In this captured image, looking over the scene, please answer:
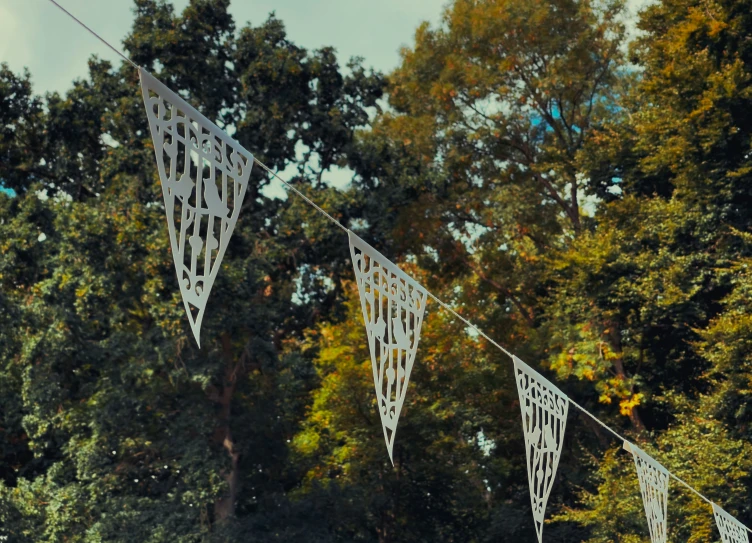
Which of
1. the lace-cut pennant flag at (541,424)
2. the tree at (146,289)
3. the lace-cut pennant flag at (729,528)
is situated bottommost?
the lace-cut pennant flag at (729,528)

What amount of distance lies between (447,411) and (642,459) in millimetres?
8764

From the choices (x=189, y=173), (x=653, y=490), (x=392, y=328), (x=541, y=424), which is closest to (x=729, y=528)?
(x=653, y=490)

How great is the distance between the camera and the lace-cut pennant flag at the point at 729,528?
6.35 m

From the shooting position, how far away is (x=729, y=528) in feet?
21.9

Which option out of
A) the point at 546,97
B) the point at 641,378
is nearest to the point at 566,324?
the point at 641,378

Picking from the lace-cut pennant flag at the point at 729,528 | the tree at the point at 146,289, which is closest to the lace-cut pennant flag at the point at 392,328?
the lace-cut pennant flag at the point at 729,528

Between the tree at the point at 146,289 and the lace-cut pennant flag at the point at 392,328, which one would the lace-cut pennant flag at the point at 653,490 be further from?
the tree at the point at 146,289

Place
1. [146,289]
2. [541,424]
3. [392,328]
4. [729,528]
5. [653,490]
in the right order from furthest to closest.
A: [146,289], [729,528], [653,490], [541,424], [392,328]

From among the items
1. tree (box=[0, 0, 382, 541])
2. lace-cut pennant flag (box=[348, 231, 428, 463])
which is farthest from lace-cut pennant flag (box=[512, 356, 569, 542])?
tree (box=[0, 0, 382, 541])

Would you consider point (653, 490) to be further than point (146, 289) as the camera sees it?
No

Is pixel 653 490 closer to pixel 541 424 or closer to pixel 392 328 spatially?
pixel 541 424

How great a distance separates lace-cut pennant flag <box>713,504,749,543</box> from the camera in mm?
6354

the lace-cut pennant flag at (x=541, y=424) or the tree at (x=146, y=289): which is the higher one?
the tree at (x=146, y=289)

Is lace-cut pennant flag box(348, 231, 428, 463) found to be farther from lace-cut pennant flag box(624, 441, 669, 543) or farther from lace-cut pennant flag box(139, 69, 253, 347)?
lace-cut pennant flag box(624, 441, 669, 543)
